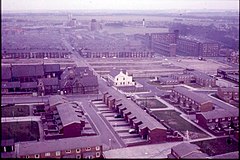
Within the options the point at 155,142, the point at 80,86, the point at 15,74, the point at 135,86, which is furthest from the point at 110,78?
the point at 155,142

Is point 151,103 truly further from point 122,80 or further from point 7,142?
point 7,142

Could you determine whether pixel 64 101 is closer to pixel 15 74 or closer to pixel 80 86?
pixel 80 86

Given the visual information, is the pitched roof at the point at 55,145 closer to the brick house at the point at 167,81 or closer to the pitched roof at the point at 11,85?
the pitched roof at the point at 11,85

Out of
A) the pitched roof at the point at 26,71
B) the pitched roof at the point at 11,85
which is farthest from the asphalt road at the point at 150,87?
the pitched roof at the point at 11,85

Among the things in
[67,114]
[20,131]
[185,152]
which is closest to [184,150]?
[185,152]

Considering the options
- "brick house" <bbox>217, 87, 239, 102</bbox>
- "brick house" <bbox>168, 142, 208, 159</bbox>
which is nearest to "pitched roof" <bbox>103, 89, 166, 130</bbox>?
"brick house" <bbox>168, 142, 208, 159</bbox>

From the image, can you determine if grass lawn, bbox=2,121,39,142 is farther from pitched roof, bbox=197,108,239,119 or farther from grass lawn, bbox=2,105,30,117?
pitched roof, bbox=197,108,239,119

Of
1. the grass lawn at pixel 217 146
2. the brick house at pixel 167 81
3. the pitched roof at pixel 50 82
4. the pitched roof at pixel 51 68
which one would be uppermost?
the pitched roof at pixel 51 68
